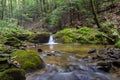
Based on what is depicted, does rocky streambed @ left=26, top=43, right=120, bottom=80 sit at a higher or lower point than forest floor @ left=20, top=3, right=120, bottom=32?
lower

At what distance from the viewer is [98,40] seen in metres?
15.9

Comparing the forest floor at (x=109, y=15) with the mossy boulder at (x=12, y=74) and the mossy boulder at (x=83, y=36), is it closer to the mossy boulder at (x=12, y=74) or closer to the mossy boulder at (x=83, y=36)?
the mossy boulder at (x=83, y=36)

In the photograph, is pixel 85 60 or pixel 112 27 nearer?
pixel 85 60

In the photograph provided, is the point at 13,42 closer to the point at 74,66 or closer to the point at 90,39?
the point at 90,39

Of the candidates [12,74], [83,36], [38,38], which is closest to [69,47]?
[83,36]

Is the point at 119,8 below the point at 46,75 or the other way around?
the other way around

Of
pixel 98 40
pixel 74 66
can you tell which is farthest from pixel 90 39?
pixel 74 66

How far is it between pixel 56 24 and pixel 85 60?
628 inches

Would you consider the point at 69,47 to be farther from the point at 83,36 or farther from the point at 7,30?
the point at 7,30

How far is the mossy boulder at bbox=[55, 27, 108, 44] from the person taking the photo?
15.8 metres

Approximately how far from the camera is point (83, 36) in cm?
1675

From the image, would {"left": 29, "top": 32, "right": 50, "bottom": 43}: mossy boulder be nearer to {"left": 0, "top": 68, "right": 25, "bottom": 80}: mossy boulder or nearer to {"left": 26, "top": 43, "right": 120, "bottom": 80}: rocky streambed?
{"left": 26, "top": 43, "right": 120, "bottom": 80}: rocky streambed

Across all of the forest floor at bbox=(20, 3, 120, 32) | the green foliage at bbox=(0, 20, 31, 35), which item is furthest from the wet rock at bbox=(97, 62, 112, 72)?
the green foliage at bbox=(0, 20, 31, 35)

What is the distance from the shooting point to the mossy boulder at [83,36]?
15.8 meters
